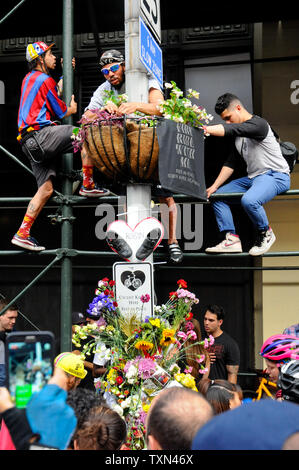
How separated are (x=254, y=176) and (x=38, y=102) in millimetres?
2165

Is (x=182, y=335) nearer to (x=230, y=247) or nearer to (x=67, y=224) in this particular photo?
(x=230, y=247)

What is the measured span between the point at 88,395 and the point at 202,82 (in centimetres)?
567

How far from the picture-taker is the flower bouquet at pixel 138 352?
4.35 m

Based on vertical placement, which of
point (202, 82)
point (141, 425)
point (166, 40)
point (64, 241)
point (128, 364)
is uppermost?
point (166, 40)

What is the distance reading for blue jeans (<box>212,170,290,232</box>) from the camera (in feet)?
18.8

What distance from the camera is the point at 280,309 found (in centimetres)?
793

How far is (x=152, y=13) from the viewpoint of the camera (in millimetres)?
5062

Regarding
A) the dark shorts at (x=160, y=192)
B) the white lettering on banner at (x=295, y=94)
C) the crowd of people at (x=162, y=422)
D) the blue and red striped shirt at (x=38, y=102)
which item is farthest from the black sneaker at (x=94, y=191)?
the white lettering on banner at (x=295, y=94)

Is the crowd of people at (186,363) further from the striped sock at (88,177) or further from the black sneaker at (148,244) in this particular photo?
the black sneaker at (148,244)

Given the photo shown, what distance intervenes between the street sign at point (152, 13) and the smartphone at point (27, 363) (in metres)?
3.22

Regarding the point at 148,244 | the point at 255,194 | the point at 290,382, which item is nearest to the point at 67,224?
the point at 148,244
